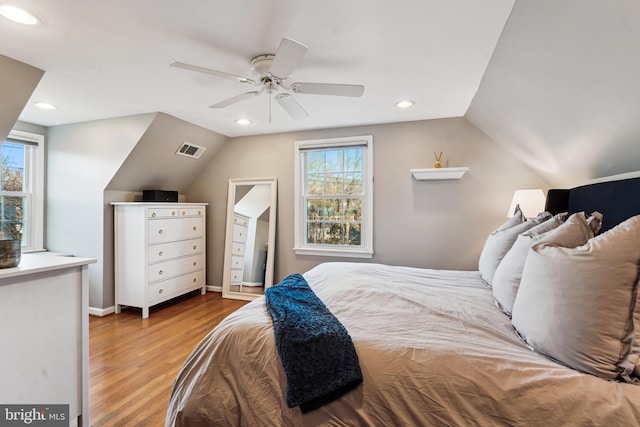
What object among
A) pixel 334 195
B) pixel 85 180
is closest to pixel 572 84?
pixel 334 195

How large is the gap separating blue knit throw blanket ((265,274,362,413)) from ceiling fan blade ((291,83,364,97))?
4.59 feet

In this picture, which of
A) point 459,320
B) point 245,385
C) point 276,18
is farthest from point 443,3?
point 245,385

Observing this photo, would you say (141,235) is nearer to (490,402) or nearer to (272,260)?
(272,260)

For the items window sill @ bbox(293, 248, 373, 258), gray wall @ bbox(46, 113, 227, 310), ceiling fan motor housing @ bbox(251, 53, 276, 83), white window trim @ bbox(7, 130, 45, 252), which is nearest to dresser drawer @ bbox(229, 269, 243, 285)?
window sill @ bbox(293, 248, 373, 258)

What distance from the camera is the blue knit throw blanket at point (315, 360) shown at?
45.2 inches

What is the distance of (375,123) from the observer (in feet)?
12.0

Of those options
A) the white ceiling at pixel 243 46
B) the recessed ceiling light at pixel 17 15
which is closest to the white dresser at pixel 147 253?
the white ceiling at pixel 243 46

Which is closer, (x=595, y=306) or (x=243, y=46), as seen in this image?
(x=595, y=306)

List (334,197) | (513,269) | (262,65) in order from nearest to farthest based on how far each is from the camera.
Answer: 1. (513,269)
2. (262,65)
3. (334,197)

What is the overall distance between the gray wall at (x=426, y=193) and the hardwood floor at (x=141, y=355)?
1238mm

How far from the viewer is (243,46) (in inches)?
75.6

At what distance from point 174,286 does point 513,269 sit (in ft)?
12.2

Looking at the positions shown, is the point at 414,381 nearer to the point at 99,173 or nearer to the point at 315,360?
the point at 315,360

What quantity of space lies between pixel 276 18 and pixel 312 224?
2695 mm
